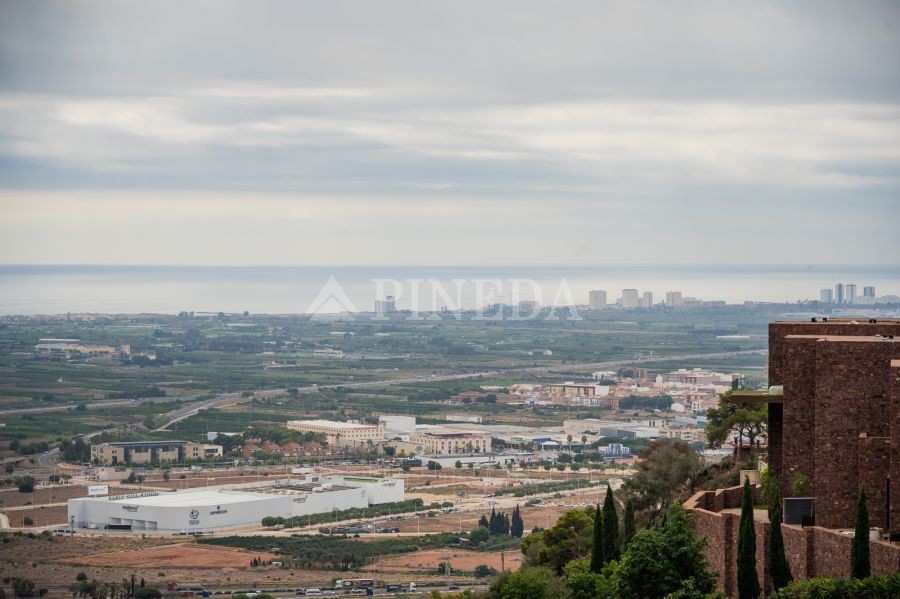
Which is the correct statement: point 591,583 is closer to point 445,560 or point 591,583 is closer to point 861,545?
point 861,545

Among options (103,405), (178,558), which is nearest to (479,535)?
(178,558)

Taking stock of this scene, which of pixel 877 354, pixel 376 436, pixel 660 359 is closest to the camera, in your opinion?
pixel 877 354

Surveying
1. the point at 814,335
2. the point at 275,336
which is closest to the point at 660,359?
the point at 275,336

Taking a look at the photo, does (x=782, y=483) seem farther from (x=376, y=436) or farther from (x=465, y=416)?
(x=465, y=416)

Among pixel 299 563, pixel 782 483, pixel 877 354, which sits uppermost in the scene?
pixel 877 354

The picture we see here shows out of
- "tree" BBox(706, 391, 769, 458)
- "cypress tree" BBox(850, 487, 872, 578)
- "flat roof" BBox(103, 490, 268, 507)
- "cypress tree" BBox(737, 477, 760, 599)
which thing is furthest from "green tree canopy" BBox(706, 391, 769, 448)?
"flat roof" BBox(103, 490, 268, 507)
